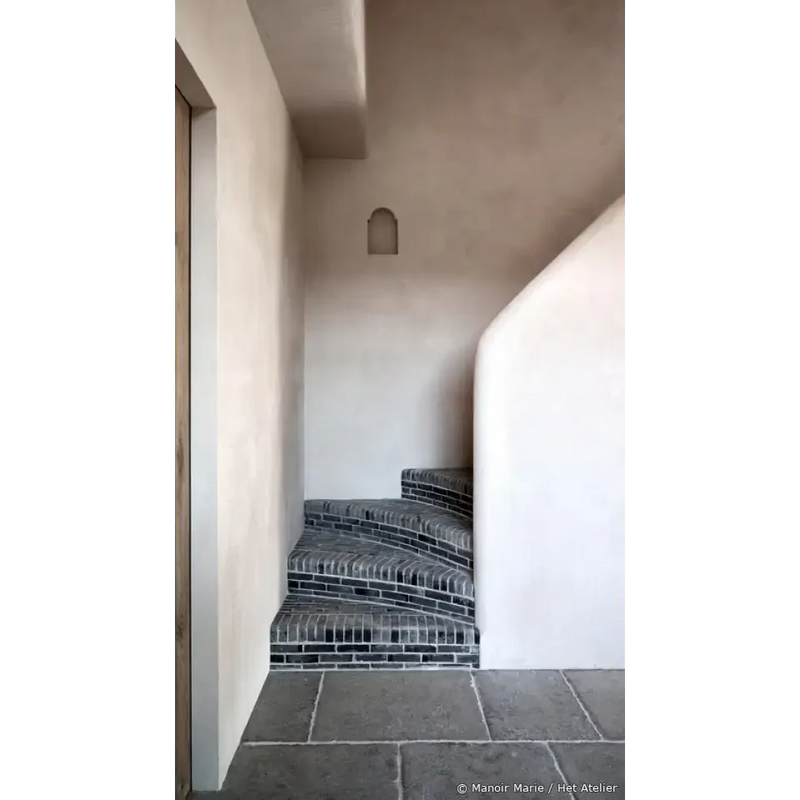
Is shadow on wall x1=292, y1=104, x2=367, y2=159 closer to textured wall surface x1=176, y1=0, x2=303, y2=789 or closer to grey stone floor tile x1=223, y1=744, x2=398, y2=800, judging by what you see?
textured wall surface x1=176, y1=0, x2=303, y2=789

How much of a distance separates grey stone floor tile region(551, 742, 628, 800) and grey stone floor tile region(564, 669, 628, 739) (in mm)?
106

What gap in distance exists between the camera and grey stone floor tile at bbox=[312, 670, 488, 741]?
8.04ft

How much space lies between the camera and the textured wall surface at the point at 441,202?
437cm

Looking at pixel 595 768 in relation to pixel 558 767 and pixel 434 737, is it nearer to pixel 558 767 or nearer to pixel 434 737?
pixel 558 767

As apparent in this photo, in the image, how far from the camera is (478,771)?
7.22ft

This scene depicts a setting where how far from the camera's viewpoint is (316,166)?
4.36 meters

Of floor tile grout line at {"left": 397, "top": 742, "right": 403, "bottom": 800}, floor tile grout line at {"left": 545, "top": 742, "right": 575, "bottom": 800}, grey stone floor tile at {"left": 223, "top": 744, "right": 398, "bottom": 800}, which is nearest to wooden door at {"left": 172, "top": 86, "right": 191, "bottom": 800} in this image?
grey stone floor tile at {"left": 223, "top": 744, "right": 398, "bottom": 800}

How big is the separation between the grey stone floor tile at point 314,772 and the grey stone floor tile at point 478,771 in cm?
8

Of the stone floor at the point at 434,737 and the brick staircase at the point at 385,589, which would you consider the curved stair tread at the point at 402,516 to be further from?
the stone floor at the point at 434,737

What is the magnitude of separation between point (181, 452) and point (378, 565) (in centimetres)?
158

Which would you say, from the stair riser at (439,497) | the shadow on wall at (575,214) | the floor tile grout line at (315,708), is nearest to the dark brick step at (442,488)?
the stair riser at (439,497)
